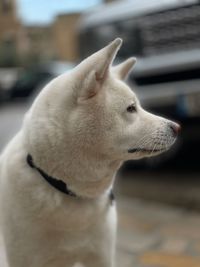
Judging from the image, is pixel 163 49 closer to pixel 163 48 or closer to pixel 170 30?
pixel 163 48

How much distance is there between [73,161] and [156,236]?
69.3 inches

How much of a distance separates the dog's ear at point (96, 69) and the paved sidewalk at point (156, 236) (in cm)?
154

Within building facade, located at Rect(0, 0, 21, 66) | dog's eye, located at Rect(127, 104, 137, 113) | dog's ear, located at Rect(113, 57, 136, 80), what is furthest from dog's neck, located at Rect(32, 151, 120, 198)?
building facade, located at Rect(0, 0, 21, 66)

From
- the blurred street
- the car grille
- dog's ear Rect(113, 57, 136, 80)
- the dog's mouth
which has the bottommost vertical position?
the blurred street

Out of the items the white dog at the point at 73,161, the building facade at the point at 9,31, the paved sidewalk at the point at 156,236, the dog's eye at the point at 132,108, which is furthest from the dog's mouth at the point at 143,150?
the building facade at the point at 9,31

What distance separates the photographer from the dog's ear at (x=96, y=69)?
1897 mm

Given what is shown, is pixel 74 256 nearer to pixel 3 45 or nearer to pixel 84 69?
pixel 84 69

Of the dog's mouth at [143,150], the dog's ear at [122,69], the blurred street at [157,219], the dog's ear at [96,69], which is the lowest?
the blurred street at [157,219]

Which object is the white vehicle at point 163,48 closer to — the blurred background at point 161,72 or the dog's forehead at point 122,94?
the blurred background at point 161,72

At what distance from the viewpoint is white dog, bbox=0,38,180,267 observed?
6.48 feet

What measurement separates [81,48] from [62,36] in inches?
228

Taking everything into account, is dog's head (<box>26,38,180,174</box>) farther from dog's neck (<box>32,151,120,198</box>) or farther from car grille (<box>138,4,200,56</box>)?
car grille (<box>138,4,200,56</box>)

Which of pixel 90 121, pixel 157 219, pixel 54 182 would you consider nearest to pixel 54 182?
pixel 54 182

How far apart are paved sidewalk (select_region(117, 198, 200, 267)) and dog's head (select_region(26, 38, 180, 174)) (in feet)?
4.40
